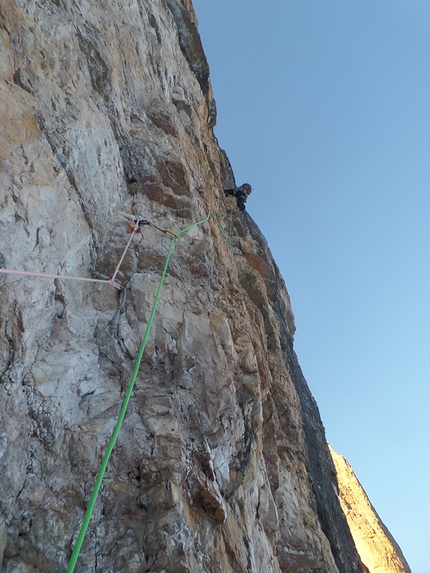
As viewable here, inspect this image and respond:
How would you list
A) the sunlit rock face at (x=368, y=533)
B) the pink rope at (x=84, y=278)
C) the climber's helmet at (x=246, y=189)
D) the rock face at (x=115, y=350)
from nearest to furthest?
the rock face at (x=115, y=350), the pink rope at (x=84, y=278), the climber's helmet at (x=246, y=189), the sunlit rock face at (x=368, y=533)

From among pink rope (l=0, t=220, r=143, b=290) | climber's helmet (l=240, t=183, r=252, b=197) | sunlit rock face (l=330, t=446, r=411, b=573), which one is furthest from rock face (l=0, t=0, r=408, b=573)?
sunlit rock face (l=330, t=446, r=411, b=573)

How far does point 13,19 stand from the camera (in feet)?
15.0

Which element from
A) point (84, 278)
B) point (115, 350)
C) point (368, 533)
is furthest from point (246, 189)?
point (368, 533)

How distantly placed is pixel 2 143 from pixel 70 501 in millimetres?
2938

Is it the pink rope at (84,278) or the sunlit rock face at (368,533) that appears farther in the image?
the sunlit rock face at (368,533)

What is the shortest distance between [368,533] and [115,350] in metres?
24.7

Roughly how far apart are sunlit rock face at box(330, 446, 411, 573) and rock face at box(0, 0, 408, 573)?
17.7 metres

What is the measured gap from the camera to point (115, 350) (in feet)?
13.8

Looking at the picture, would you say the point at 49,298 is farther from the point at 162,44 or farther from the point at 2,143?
the point at 162,44

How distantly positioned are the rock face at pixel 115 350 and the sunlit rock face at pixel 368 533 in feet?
57.9

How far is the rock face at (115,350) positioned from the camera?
313 cm

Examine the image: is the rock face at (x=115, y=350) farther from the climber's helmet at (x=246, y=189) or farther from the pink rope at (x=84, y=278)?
the climber's helmet at (x=246, y=189)

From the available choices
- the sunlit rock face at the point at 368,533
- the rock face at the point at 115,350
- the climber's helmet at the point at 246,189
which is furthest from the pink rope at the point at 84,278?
the sunlit rock face at the point at 368,533

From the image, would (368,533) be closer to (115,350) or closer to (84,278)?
(115,350)
